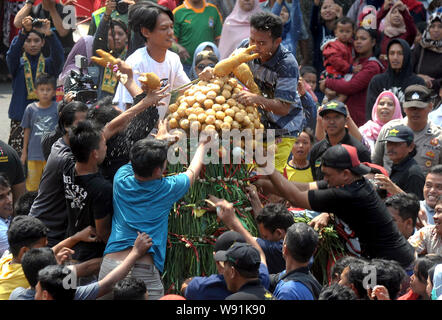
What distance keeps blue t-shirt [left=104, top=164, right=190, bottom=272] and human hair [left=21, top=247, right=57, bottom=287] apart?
0.40 meters

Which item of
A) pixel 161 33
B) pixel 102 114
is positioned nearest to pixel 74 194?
pixel 102 114

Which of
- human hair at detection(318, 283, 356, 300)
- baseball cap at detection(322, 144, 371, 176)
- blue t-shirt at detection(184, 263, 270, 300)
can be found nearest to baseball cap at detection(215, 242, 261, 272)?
blue t-shirt at detection(184, 263, 270, 300)

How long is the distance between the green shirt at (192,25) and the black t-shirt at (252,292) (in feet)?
17.1

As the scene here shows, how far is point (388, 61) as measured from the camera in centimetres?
827

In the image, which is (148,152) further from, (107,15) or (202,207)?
(107,15)

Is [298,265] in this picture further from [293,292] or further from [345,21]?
[345,21]

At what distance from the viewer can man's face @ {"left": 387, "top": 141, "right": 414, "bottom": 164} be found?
645cm

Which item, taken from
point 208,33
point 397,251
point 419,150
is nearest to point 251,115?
point 397,251

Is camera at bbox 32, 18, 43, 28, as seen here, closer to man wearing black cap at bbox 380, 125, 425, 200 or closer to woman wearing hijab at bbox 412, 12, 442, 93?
man wearing black cap at bbox 380, 125, 425, 200

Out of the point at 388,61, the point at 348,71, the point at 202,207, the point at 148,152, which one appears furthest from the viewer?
the point at 348,71

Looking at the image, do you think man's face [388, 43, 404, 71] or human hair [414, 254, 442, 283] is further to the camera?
man's face [388, 43, 404, 71]

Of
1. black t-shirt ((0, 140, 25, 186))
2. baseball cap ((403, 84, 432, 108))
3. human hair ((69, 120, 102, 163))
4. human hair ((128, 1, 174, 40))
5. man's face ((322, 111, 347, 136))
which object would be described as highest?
human hair ((128, 1, 174, 40))
